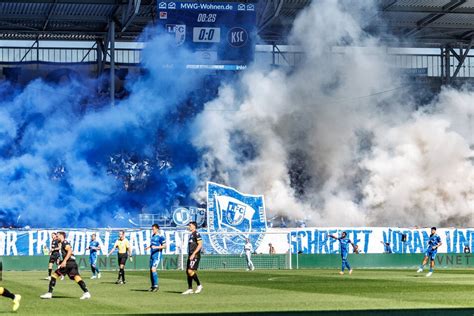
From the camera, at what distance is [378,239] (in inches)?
2484

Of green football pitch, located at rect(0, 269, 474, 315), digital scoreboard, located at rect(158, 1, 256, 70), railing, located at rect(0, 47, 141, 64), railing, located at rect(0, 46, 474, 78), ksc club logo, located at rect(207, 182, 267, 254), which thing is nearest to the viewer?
green football pitch, located at rect(0, 269, 474, 315)

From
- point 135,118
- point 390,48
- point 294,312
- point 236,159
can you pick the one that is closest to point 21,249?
point 135,118

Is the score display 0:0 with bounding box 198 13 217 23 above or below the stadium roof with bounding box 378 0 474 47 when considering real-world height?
below

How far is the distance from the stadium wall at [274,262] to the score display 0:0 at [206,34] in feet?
42.7

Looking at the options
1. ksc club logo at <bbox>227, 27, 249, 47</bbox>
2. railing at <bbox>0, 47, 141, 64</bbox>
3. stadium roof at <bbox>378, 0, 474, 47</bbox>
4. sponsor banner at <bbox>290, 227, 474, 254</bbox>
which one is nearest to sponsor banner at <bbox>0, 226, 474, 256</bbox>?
sponsor banner at <bbox>290, 227, 474, 254</bbox>

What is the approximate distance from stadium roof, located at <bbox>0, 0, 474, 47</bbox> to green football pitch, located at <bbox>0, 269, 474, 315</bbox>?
27.8m

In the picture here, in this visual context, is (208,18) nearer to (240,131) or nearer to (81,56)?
(240,131)

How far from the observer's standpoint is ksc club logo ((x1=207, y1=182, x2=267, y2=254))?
60281mm

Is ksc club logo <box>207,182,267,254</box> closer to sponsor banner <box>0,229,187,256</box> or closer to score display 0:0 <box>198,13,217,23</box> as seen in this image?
sponsor banner <box>0,229,187,256</box>

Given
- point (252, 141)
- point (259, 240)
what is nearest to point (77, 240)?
point (259, 240)

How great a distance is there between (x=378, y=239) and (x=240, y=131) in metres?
15.1

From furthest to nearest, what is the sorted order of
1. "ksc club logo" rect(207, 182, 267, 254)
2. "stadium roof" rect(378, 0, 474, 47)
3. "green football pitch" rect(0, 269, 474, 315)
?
1. "stadium roof" rect(378, 0, 474, 47)
2. "ksc club logo" rect(207, 182, 267, 254)
3. "green football pitch" rect(0, 269, 474, 315)

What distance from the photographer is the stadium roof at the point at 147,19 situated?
66.9 meters

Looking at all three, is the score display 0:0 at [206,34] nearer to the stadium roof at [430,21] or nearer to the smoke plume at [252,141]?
the smoke plume at [252,141]
